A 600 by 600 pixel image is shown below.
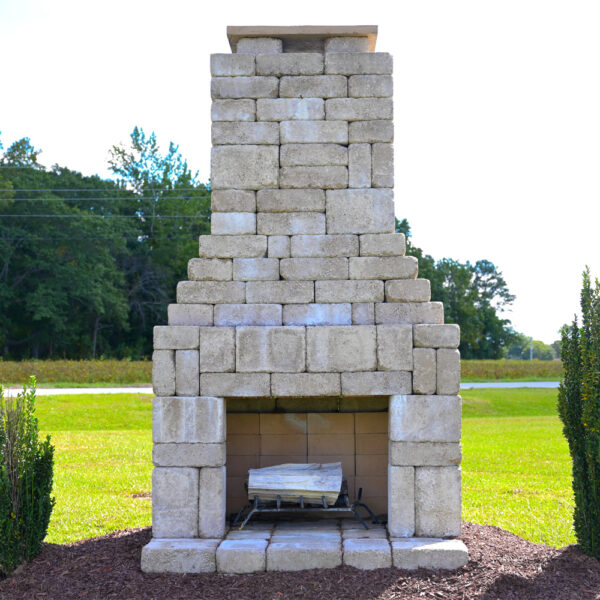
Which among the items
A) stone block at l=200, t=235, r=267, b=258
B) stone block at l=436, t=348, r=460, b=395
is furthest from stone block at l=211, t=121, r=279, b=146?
stone block at l=436, t=348, r=460, b=395

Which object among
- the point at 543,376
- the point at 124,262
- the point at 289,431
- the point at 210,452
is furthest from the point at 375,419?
the point at 124,262

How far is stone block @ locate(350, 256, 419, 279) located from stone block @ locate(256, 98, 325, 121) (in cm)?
144

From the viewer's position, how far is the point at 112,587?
540cm

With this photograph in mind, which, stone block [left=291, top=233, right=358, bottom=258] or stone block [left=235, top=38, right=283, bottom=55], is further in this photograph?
stone block [left=235, top=38, right=283, bottom=55]

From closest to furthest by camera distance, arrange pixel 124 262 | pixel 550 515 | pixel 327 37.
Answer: pixel 327 37, pixel 550 515, pixel 124 262

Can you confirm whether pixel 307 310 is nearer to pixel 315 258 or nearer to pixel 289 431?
pixel 315 258

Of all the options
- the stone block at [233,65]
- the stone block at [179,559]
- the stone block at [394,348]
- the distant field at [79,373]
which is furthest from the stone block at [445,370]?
the distant field at [79,373]

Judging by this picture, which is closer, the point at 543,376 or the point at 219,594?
the point at 219,594

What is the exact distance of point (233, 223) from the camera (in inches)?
248

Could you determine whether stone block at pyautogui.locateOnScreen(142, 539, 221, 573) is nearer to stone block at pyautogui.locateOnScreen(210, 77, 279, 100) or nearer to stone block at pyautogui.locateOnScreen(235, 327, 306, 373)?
stone block at pyautogui.locateOnScreen(235, 327, 306, 373)

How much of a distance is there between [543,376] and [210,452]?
2654cm

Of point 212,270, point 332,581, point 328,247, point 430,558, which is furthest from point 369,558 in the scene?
point 212,270

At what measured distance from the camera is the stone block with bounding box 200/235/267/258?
20.5ft

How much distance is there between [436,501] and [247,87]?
4171 mm
